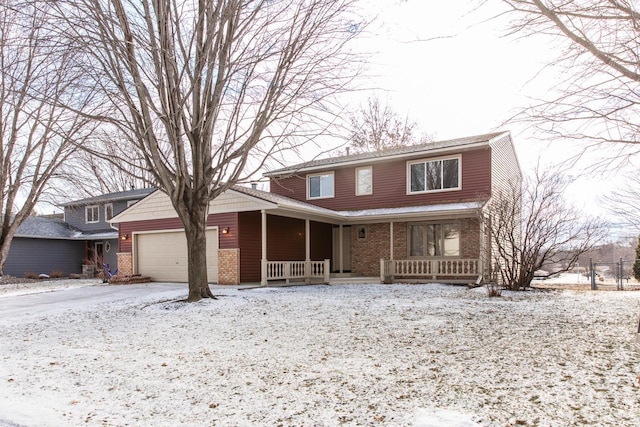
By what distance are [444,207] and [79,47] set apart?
11.8m

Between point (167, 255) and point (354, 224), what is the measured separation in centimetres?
764

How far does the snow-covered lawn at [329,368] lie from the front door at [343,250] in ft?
32.0

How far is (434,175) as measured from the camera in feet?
54.7

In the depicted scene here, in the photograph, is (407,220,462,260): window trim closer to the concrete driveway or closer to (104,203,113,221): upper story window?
the concrete driveway

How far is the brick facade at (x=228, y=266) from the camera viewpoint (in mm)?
14703

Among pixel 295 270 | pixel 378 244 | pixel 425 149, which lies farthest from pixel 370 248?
pixel 425 149

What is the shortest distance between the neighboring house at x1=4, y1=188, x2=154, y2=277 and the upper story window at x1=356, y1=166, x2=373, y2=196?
13.5 m

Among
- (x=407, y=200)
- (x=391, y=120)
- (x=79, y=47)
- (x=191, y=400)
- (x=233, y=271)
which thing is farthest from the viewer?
(x=391, y=120)

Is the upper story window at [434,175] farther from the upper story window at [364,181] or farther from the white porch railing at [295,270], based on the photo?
the white porch railing at [295,270]

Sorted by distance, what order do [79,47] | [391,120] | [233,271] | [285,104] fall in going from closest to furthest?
[79,47] → [285,104] → [233,271] → [391,120]

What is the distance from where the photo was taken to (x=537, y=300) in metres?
10.1

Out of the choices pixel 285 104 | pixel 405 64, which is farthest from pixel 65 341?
pixel 405 64

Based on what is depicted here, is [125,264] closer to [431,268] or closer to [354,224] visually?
[354,224]

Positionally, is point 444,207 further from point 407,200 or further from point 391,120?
point 391,120
